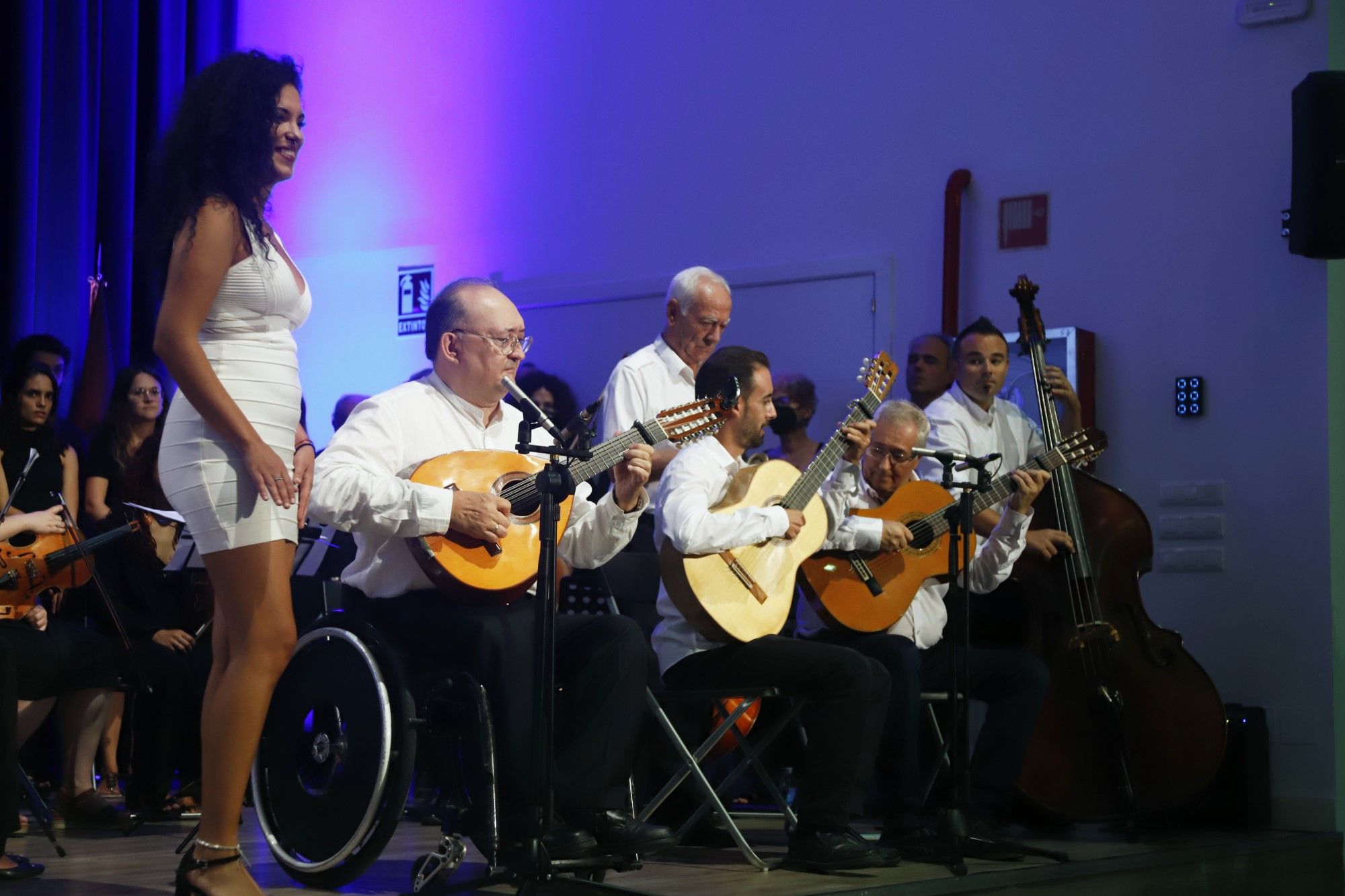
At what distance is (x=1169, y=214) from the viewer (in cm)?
540

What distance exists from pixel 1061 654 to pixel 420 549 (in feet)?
7.14

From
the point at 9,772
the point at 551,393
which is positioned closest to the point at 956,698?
the point at 9,772

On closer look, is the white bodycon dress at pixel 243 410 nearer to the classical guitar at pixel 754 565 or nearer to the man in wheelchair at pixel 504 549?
the man in wheelchair at pixel 504 549

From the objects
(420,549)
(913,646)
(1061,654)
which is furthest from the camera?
(1061,654)

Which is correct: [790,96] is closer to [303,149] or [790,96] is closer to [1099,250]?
[1099,250]

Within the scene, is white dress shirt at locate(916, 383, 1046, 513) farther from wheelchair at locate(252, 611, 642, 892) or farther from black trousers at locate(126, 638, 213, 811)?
black trousers at locate(126, 638, 213, 811)

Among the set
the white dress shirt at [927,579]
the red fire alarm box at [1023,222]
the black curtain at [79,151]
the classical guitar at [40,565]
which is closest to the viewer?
the white dress shirt at [927,579]

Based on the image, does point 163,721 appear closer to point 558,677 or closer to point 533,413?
point 558,677

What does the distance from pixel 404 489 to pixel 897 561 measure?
1.61m

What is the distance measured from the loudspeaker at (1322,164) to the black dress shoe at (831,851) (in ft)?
5.78

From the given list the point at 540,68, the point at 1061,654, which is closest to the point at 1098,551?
the point at 1061,654

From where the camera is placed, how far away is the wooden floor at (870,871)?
3.17 metres

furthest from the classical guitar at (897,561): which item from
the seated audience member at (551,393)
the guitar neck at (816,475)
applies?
the seated audience member at (551,393)

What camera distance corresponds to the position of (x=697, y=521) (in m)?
3.54
